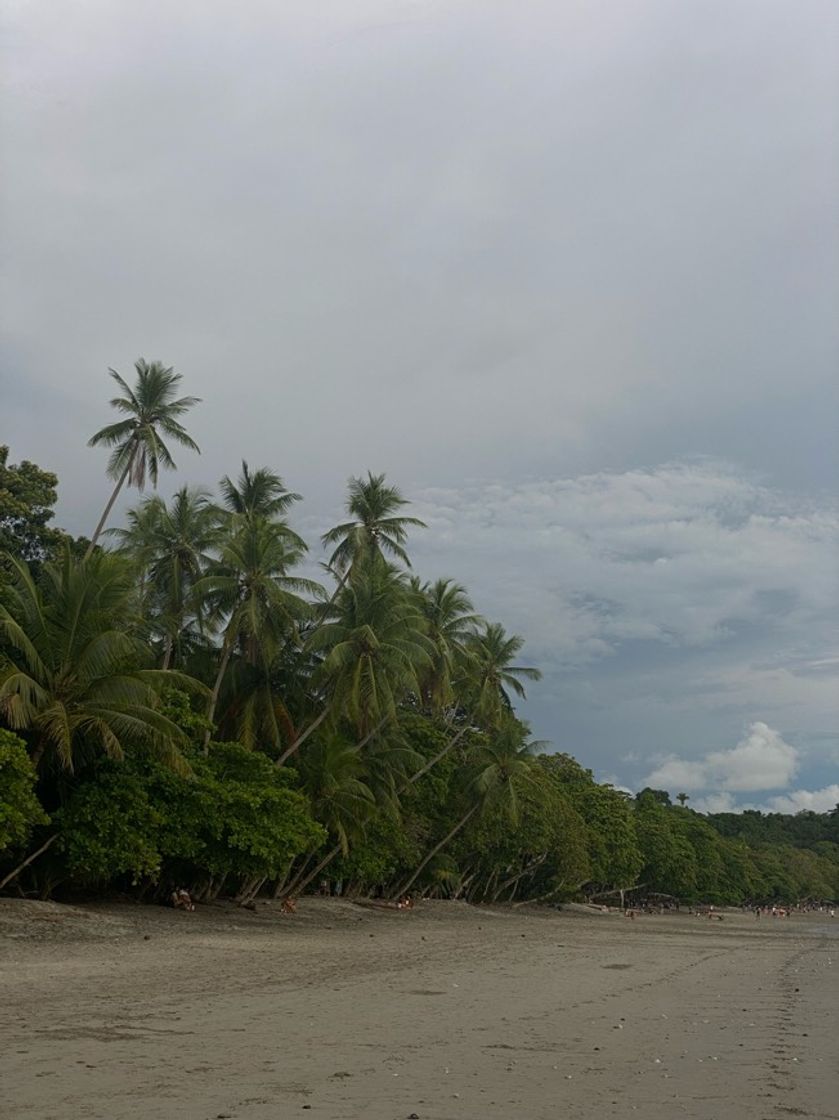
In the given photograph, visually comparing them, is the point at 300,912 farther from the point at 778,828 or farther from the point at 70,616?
the point at 778,828

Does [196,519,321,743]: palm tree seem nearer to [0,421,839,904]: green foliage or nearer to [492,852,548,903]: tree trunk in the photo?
[0,421,839,904]: green foliage

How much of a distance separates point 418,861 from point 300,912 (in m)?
14.5

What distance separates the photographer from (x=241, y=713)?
1443 inches

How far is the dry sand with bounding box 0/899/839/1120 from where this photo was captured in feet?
25.0

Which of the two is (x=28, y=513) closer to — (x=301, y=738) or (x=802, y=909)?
(x=301, y=738)

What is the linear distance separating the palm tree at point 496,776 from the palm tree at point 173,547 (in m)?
18.5

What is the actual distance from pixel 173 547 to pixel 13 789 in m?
15.5

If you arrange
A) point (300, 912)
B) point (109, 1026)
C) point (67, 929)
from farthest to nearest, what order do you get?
point (300, 912), point (67, 929), point (109, 1026)

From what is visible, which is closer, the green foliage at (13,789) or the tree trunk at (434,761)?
the green foliage at (13,789)

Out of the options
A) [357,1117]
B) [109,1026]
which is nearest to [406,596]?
[109,1026]

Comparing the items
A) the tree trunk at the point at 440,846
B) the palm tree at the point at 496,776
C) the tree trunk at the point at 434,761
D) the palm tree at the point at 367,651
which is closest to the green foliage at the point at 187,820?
the palm tree at the point at 367,651

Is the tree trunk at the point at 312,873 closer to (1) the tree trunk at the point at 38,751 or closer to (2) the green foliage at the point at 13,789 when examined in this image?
(1) the tree trunk at the point at 38,751

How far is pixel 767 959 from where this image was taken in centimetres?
2920

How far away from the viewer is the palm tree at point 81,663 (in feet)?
77.3
